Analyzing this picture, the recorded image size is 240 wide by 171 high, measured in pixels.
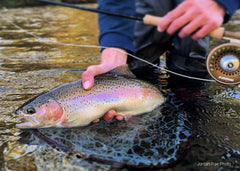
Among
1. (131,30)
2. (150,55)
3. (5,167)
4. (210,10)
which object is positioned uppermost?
(210,10)

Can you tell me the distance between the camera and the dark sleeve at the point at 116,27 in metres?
2.44

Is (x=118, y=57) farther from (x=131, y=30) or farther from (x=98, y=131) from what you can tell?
(x=98, y=131)

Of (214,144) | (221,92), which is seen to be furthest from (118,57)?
(214,144)

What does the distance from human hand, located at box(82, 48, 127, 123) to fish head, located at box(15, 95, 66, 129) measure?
0.25 metres

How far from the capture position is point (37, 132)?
167 cm

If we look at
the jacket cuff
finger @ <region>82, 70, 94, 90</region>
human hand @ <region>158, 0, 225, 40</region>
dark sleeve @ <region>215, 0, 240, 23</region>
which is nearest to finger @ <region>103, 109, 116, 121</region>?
finger @ <region>82, 70, 94, 90</region>

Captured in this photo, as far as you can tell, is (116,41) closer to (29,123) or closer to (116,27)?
(116,27)

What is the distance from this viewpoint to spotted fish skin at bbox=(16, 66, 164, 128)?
169 centimetres

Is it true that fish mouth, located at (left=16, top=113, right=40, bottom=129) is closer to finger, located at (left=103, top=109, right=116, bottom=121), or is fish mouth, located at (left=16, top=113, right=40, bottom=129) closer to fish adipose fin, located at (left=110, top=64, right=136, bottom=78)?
finger, located at (left=103, top=109, right=116, bottom=121)

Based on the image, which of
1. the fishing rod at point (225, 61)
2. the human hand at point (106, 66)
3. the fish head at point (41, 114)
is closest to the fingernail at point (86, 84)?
the human hand at point (106, 66)

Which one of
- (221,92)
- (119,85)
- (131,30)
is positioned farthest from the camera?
(131,30)

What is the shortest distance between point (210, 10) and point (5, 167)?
1481 mm

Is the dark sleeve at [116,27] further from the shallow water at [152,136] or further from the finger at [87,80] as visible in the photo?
the finger at [87,80]

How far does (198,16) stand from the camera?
1486 mm
